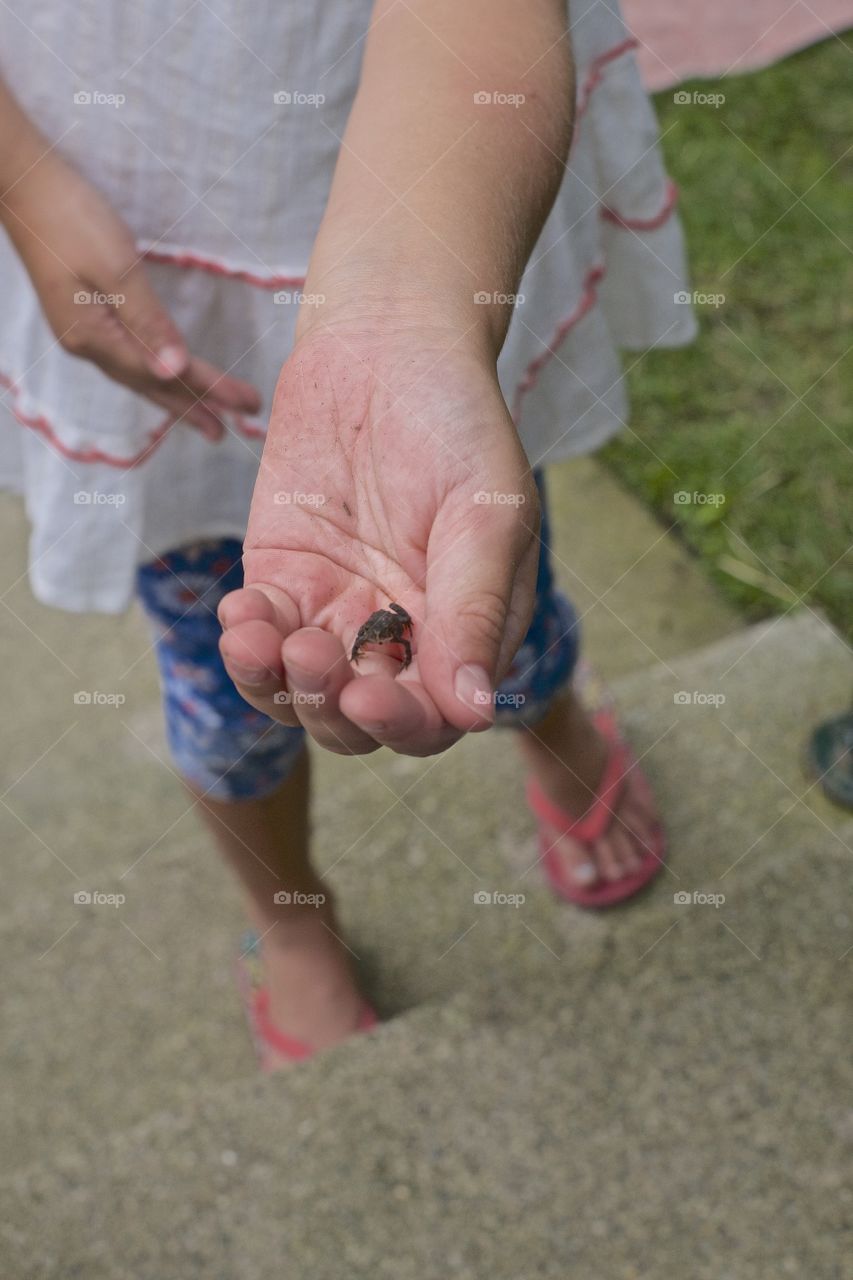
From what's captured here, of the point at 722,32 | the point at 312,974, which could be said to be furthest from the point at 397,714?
the point at 722,32

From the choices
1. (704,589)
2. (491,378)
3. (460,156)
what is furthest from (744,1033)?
(704,589)

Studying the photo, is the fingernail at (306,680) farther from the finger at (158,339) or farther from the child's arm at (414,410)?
the finger at (158,339)

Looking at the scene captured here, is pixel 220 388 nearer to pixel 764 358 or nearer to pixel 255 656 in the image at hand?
pixel 255 656

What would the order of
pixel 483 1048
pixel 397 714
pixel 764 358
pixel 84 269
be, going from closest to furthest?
pixel 397 714 → pixel 84 269 → pixel 483 1048 → pixel 764 358

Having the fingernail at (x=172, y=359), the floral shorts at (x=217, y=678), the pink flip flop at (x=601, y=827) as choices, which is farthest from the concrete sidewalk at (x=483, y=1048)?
the fingernail at (x=172, y=359)

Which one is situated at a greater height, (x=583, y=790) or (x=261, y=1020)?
(x=583, y=790)

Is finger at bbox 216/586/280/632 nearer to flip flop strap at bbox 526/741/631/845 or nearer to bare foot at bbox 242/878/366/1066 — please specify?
bare foot at bbox 242/878/366/1066

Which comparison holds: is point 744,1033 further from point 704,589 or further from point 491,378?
point 704,589
